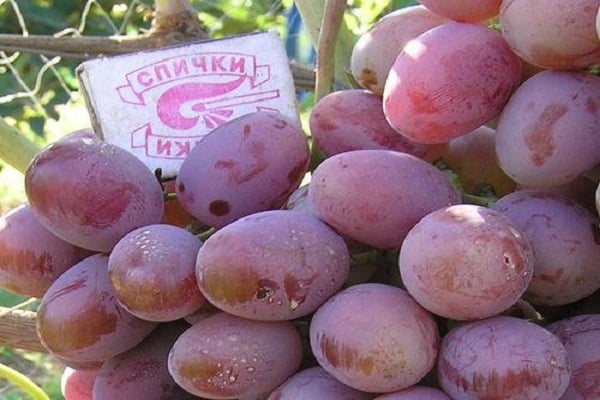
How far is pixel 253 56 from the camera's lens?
34.3 inches

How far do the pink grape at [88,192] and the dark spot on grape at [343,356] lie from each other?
181 millimetres

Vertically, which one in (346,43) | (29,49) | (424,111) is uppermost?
(424,111)

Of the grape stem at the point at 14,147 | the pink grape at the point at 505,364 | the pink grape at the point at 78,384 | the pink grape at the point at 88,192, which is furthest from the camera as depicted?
Answer: the grape stem at the point at 14,147

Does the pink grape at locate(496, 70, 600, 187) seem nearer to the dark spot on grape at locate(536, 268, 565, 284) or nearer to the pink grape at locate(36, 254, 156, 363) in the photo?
the dark spot on grape at locate(536, 268, 565, 284)

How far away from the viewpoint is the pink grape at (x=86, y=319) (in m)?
0.67

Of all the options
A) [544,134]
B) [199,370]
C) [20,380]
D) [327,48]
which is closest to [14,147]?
[20,380]

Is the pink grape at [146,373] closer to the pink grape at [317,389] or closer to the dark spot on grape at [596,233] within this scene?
the pink grape at [317,389]

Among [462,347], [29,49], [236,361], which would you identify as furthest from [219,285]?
[29,49]

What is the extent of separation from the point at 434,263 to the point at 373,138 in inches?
7.3

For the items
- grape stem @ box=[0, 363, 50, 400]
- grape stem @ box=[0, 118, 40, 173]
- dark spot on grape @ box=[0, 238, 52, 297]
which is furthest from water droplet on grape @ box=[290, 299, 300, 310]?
grape stem @ box=[0, 118, 40, 173]

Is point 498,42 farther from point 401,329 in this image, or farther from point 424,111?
point 401,329

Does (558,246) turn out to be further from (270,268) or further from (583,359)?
(270,268)

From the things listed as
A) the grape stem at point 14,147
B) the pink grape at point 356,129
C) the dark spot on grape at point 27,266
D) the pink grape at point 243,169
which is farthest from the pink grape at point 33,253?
the grape stem at point 14,147

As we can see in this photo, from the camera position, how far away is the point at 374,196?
628mm
